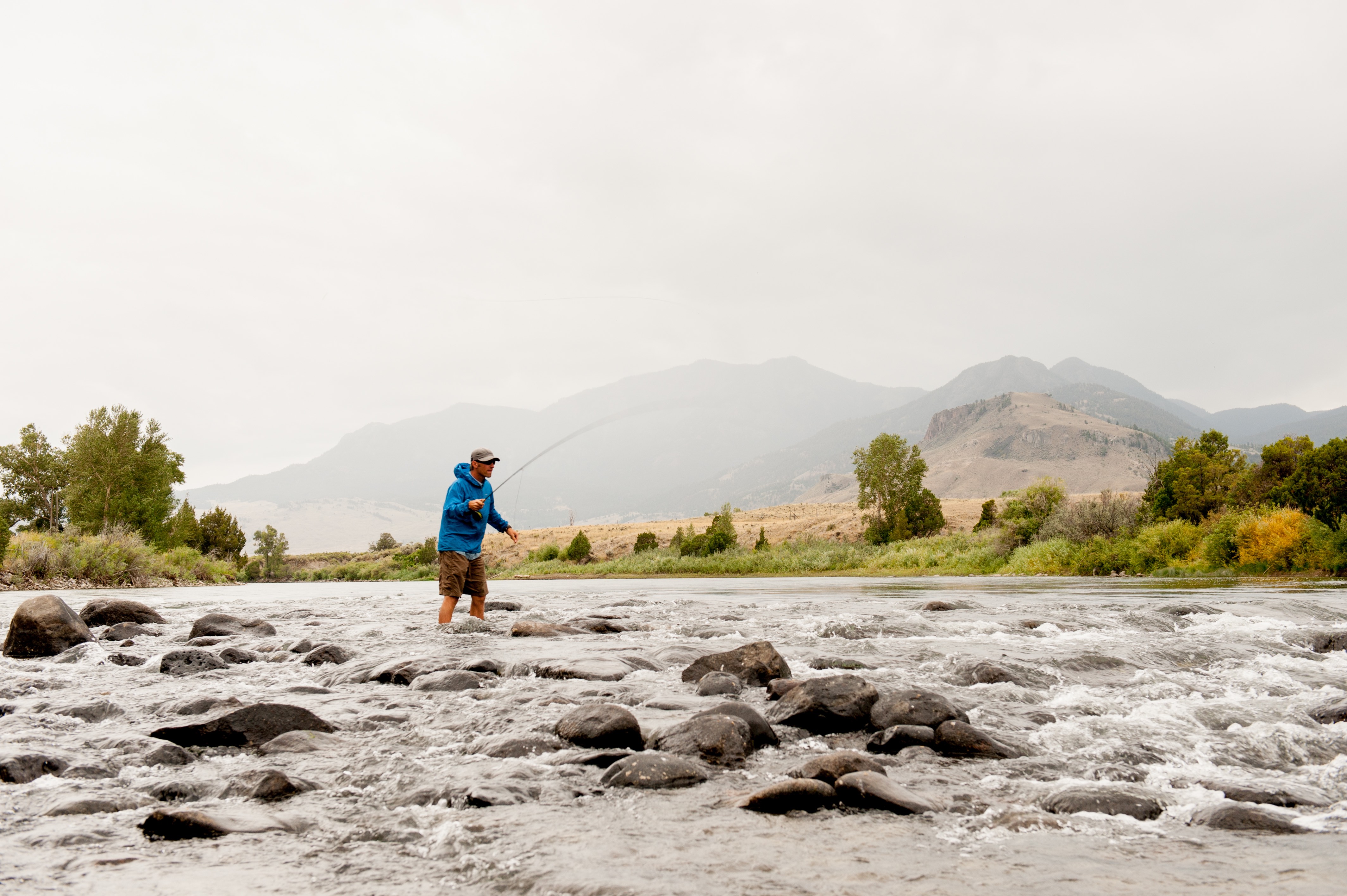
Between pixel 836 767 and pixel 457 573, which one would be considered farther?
pixel 457 573

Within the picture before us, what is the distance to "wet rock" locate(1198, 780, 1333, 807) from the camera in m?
4.02

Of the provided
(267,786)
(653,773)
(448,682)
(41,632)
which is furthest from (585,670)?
(41,632)

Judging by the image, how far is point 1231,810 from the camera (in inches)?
150

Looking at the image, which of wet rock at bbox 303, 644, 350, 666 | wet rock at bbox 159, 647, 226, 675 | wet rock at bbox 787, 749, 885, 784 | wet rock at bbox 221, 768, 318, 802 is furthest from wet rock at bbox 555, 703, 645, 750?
wet rock at bbox 159, 647, 226, 675

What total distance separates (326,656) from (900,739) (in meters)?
8.03

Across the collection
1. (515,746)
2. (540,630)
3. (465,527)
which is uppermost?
(465,527)

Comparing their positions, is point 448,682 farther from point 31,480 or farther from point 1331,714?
point 31,480

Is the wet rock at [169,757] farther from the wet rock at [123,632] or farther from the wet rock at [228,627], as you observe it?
the wet rock at [123,632]

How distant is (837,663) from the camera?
8.96 meters

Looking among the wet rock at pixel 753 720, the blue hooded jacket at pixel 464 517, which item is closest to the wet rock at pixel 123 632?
the blue hooded jacket at pixel 464 517

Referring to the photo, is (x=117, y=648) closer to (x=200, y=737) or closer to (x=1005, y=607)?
(x=200, y=737)

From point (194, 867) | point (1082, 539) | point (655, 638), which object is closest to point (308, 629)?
point (655, 638)

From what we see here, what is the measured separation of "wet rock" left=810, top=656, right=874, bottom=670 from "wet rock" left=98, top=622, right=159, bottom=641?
36.7 feet

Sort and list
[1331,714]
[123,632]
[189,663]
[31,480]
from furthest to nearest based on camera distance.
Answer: [31,480] → [123,632] → [189,663] → [1331,714]
